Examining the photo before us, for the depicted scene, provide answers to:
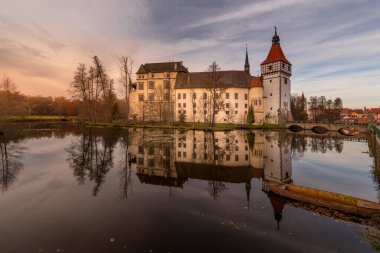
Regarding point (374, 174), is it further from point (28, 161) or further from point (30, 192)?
point (28, 161)

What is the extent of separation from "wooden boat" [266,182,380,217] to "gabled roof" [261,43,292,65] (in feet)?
170

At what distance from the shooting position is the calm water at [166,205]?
23.7 ft

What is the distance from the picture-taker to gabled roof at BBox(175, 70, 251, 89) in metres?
60.3

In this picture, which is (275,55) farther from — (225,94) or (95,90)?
(95,90)

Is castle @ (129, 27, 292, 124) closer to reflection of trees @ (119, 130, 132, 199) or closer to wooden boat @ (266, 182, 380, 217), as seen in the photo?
reflection of trees @ (119, 130, 132, 199)

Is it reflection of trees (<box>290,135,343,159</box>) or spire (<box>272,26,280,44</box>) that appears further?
spire (<box>272,26,280,44</box>)

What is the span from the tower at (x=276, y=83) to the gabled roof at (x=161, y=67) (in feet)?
75.1

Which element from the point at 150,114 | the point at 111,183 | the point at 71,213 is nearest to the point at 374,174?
the point at 111,183

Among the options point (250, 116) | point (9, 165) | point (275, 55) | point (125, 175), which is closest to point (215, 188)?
point (125, 175)

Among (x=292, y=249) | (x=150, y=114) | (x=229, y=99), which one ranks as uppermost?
(x=229, y=99)

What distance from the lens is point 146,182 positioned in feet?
45.4

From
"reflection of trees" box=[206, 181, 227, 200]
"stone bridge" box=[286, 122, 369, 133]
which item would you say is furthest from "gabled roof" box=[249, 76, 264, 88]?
"reflection of trees" box=[206, 181, 227, 200]

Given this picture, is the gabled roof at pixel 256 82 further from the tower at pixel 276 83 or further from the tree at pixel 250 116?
the tree at pixel 250 116

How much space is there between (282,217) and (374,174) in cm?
1225
